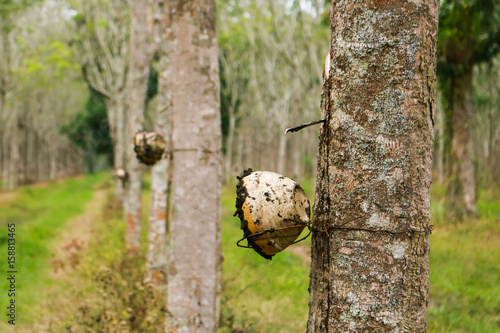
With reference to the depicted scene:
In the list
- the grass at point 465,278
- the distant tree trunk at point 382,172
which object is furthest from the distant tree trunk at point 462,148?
the distant tree trunk at point 382,172

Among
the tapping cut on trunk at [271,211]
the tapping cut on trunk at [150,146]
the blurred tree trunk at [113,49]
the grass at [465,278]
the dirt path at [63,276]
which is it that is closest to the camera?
the tapping cut on trunk at [271,211]

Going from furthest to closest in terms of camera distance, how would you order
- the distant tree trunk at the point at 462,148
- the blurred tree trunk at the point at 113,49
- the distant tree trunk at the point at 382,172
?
1. the blurred tree trunk at the point at 113,49
2. the distant tree trunk at the point at 462,148
3. the distant tree trunk at the point at 382,172

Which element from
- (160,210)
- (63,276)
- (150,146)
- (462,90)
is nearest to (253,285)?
(160,210)

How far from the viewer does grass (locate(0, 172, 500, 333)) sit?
13.8 feet

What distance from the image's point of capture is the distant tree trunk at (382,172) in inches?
49.9

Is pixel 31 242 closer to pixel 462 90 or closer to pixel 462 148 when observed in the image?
pixel 462 148

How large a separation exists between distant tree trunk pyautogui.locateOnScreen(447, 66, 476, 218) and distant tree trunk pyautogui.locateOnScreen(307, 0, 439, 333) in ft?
32.6

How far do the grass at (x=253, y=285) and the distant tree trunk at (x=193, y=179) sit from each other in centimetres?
75

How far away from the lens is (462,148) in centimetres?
1027

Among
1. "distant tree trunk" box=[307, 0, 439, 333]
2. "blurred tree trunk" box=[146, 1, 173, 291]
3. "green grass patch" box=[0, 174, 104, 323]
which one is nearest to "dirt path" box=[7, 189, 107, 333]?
"green grass patch" box=[0, 174, 104, 323]

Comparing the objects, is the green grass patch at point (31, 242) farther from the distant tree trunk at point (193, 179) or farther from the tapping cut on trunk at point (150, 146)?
the distant tree trunk at point (193, 179)

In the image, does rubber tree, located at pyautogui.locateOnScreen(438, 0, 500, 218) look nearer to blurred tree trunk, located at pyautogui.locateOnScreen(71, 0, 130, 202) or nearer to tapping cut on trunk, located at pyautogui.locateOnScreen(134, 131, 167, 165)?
tapping cut on trunk, located at pyautogui.locateOnScreen(134, 131, 167, 165)

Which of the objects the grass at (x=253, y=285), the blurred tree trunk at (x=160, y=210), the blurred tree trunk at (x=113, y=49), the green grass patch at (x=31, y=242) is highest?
the blurred tree trunk at (x=113, y=49)

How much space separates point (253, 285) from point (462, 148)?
7.78 m
